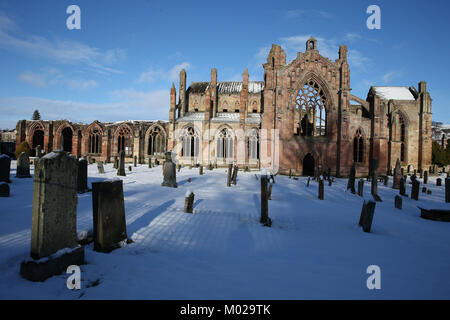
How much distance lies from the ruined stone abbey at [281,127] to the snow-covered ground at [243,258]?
14.1m

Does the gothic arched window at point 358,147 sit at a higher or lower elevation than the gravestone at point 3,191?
higher

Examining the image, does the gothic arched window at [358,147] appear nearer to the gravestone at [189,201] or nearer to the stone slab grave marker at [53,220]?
the gravestone at [189,201]

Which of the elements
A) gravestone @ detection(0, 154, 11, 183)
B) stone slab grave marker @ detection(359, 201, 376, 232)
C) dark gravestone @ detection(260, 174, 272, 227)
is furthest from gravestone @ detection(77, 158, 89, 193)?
stone slab grave marker @ detection(359, 201, 376, 232)

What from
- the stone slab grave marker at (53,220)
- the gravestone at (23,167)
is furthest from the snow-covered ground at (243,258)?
the gravestone at (23,167)

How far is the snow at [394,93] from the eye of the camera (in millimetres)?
29928

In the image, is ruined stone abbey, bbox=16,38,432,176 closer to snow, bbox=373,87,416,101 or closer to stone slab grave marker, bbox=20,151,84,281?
snow, bbox=373,87,416,101

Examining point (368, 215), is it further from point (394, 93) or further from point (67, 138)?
point (67, 138)

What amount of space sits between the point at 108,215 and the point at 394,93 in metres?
38.8

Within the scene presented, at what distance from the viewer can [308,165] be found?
2206 centimetres

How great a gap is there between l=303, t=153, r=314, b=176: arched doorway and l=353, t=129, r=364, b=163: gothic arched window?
4.02 m

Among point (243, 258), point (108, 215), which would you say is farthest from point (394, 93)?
point (108, 215)

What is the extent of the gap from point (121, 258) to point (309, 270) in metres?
2.91

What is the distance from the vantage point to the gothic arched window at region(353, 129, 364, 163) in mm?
21062
